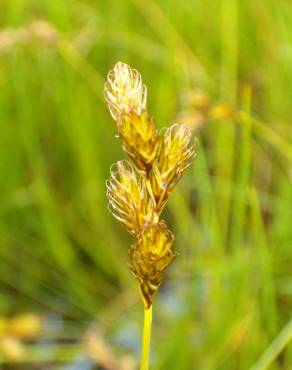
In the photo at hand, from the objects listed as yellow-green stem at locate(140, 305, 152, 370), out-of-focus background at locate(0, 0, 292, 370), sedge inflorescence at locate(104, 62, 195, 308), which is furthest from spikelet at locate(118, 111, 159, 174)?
out-of-focus background at locate(0, 0, 292, 370)

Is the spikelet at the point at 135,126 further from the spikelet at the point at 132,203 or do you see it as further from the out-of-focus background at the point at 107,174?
the out-of-focus background at the point at 107,174

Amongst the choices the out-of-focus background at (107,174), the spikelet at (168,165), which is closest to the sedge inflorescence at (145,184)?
the spikelet at (168,165)

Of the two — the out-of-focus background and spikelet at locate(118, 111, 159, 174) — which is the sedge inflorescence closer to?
spikelet at locate(118, 111, 159, 174)

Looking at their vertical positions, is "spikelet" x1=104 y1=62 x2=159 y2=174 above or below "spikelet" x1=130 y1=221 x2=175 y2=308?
above

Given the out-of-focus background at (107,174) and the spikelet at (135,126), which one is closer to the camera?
the spikelet at (135,126)

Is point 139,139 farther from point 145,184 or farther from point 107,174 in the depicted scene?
point 107,174

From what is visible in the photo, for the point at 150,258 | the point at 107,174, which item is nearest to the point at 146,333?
the point at 150,258

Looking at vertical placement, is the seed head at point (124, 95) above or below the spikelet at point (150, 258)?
above

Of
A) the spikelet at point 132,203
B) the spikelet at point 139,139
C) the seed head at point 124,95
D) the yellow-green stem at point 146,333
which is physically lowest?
the yellow-green stem at point 146,333
